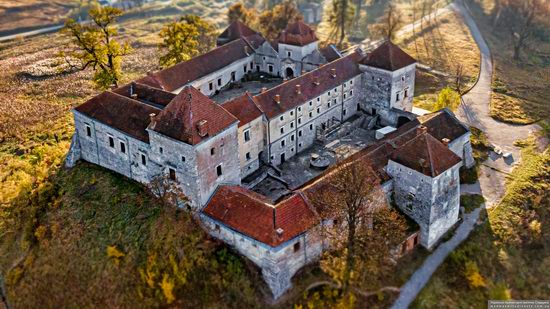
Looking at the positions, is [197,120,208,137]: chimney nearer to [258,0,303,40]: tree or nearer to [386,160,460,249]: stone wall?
[386,160,460,249]: stone wall

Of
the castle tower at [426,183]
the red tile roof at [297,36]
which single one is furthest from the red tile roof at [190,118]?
the red tile roof at [297,36]

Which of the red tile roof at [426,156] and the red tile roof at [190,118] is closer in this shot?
the red tile roof at [190,118]

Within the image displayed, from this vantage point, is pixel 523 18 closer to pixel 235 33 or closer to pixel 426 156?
pixel 235 33

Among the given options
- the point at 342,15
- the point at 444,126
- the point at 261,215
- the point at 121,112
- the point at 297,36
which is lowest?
the point at 261,215

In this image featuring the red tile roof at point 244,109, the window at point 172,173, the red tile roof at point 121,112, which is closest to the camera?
the window at point 172,173

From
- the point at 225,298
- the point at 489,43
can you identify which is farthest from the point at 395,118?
the point at 489,43

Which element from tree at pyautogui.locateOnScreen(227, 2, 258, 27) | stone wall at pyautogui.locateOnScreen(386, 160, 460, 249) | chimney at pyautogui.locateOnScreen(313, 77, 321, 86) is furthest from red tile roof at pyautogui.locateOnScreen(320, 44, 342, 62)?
tree at pyautogui.locateOnScreen(227, 2, 258, 27)

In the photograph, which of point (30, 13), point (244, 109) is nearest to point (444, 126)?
point (244, 109)

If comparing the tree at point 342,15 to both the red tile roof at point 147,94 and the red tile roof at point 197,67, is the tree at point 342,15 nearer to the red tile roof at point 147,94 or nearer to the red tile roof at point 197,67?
the red tile roof at point 197,67
